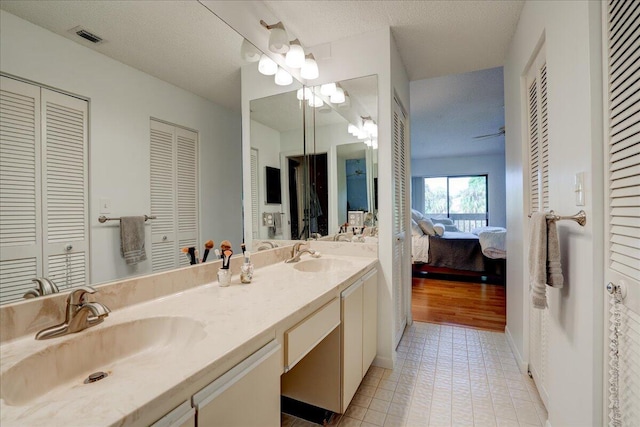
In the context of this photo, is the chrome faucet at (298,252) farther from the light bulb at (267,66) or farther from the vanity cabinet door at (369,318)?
the light bulb at (267,66)

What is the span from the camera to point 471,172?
301 inches

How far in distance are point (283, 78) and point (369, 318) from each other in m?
1.82

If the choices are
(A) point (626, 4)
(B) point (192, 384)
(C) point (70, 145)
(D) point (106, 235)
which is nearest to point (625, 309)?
(A) point (626, 4)

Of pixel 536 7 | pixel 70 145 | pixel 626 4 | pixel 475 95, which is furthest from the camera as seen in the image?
pixel 475 95

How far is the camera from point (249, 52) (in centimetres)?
173

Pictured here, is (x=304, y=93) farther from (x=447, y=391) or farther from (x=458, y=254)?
(x=458, y=254)

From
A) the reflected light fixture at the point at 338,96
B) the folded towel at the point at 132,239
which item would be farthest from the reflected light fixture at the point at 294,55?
the folded towel at the point at 132,239

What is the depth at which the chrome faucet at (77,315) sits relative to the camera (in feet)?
2.58

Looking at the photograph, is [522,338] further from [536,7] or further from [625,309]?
[536,7]

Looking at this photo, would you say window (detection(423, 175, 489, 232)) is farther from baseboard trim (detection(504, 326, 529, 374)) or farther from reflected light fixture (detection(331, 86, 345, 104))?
reflected light fixture (detection(331, 86, 345, 104))

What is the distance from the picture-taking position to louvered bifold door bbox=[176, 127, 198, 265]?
127 cm

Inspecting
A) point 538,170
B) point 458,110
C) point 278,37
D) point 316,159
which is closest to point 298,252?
point 316,159

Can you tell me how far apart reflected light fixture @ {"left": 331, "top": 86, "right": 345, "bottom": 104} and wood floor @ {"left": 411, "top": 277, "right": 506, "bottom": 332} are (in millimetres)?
2341

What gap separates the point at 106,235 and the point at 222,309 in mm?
487
